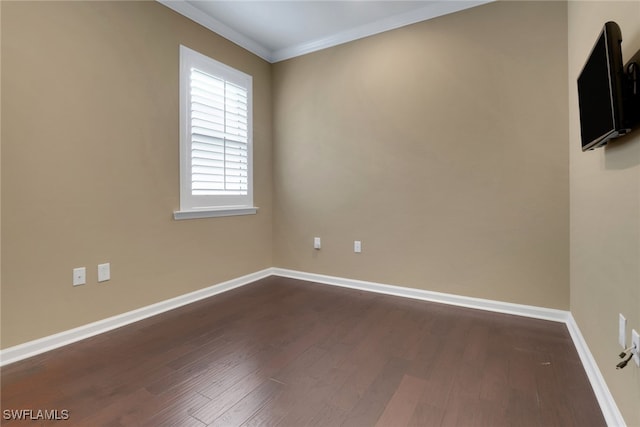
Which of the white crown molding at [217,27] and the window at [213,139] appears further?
the window at [213,139]

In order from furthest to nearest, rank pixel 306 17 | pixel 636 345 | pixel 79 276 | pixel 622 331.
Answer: pixel 306 17, pixel 79 276, pixel 622 331, pixel 636 345

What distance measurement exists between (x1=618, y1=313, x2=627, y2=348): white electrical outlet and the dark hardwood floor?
412mm

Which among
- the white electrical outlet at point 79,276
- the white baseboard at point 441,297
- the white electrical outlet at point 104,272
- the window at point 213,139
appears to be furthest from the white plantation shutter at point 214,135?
the white baseboard at point 441,297

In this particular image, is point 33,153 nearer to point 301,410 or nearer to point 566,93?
point 301,410

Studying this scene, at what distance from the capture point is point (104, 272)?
2.23 metres

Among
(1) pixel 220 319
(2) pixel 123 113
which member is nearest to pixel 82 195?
(2) pixel 123 113

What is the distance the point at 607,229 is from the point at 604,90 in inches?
25.8

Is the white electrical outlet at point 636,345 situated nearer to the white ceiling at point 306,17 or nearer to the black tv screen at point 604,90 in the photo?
the black tv screen at point 604,90

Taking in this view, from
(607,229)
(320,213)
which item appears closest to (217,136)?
(320,213)

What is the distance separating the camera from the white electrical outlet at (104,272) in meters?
2.21

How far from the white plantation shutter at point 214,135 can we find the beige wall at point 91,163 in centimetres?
11

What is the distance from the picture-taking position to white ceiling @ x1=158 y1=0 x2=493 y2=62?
2.70 m

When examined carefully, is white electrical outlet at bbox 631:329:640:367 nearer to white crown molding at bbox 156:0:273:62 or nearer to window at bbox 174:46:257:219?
window at bbox 174:46:257:219

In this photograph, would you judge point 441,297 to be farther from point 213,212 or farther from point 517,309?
point 213,212
